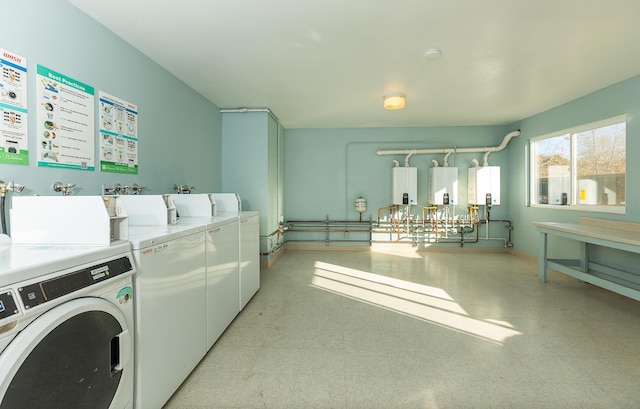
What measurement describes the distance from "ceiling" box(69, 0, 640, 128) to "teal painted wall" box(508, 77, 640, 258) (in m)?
0.18

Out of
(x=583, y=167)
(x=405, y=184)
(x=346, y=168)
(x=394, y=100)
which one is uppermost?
(x=394, y=100)

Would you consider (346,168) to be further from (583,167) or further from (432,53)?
(583,167)

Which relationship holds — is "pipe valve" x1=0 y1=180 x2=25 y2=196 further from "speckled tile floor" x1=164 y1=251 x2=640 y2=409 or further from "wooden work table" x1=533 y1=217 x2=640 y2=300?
"wooden work table" x1=533 y1=217 x2=640 y2=300

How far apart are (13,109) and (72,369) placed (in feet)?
5.01

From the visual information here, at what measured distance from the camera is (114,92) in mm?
2301

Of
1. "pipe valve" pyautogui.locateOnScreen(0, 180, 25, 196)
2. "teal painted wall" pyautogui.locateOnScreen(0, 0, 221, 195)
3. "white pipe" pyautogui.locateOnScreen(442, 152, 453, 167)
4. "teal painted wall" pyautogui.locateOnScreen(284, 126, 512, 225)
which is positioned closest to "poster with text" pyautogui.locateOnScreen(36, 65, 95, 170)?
"teal painted wall" pyautogui.locateOnScreen(0, 0, 221, 195)

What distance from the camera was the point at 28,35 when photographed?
5.47 feet

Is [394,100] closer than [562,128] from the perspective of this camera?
Yes

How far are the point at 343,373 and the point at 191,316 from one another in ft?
3.50

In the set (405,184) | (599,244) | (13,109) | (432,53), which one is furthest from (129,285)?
(405,184)

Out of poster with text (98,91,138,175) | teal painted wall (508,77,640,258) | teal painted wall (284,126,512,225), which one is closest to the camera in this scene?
poster with text (98,91,138,175)

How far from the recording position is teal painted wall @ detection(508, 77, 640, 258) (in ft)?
10.6

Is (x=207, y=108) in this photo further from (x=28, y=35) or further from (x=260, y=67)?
(x=28, y=35)

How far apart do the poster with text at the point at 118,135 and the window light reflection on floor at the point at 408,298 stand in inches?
97.7
